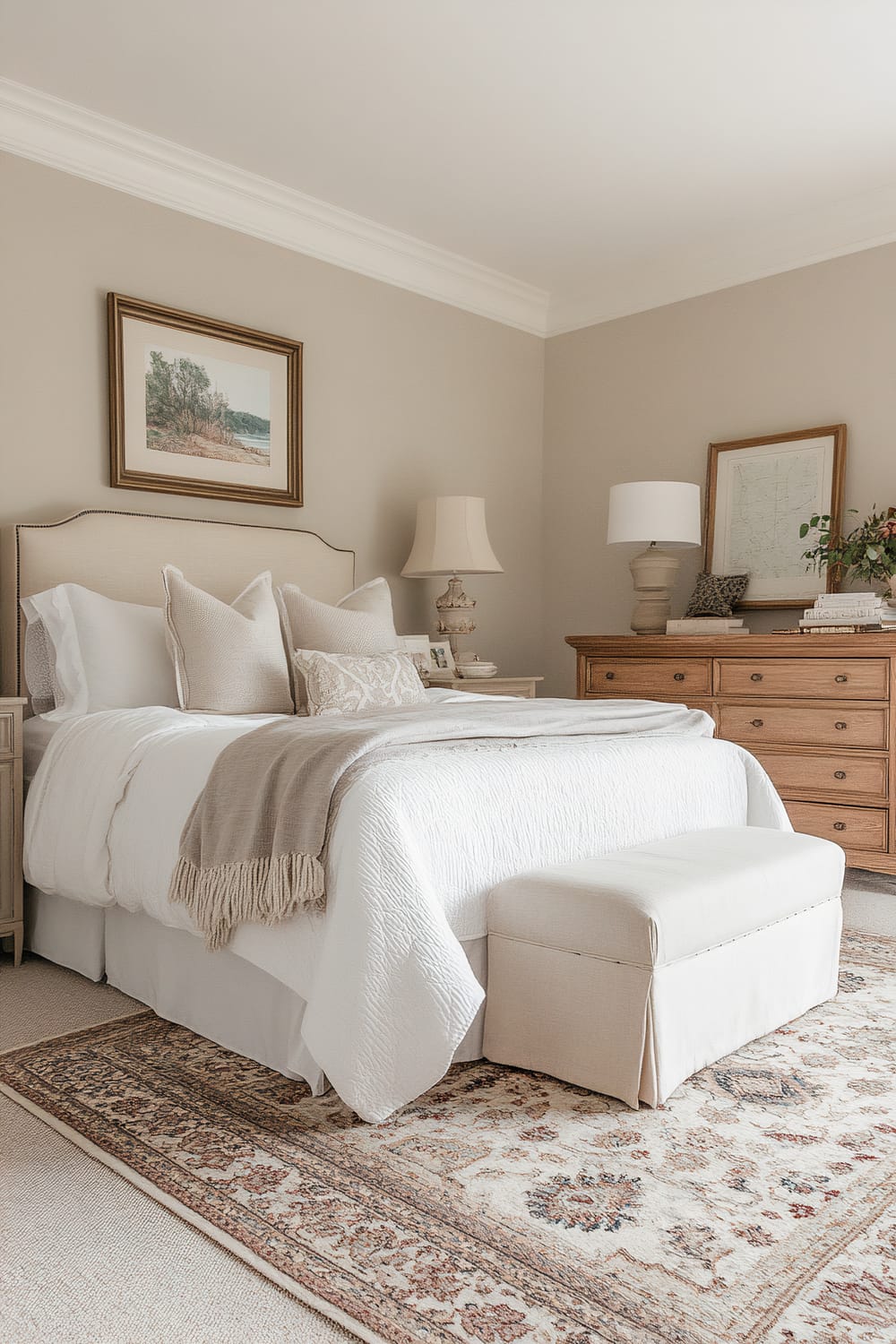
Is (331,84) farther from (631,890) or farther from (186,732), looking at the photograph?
(631,890)

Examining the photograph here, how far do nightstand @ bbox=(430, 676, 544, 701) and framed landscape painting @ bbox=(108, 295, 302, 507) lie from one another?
38.9 inches

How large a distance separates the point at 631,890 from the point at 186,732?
1.18 m

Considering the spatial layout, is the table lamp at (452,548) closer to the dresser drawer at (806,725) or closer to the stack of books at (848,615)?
the dresser drawer at (806,725)

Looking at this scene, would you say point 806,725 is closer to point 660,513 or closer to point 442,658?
point 660,513

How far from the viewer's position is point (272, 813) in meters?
2.12

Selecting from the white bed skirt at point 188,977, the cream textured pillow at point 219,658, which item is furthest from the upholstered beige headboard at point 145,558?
the white bed skirt at point 188,977

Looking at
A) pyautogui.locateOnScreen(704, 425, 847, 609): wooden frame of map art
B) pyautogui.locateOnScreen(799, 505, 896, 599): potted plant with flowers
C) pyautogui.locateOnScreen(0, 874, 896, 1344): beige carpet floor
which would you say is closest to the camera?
pyautogui.locateOnScreen(0, 874, 896, 1344): beige carpet floor

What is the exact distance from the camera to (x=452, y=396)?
505 cm

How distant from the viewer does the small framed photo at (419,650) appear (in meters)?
4.25

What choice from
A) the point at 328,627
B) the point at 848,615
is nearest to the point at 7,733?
the point at 328,627

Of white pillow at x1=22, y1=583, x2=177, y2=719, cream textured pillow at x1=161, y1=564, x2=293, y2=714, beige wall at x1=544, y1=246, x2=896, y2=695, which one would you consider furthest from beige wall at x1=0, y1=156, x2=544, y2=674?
cream textured pillow at x1=161, y1=564, x2=293, y2=714

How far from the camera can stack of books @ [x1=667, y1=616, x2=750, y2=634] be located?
14.6 ft

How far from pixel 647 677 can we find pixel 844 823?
39.3 inches

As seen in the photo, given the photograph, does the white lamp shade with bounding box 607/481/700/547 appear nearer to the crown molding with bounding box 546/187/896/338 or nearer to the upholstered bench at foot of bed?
the crown molding with bounding box 546/187/896/338
